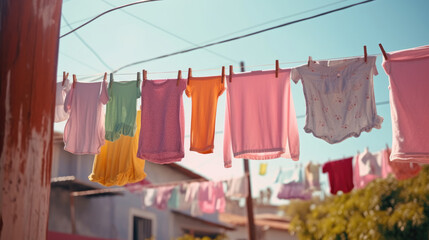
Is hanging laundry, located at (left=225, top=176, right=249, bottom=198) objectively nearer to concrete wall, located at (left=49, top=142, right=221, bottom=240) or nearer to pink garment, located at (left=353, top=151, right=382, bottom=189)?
pink garment, located at (left=353, top=151, right=382, bottom=189)

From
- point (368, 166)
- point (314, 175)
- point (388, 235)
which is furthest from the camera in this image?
point (388, 235)

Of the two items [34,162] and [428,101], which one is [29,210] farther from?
[428,101]

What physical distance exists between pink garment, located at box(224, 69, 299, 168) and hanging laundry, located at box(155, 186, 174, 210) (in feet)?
22.2

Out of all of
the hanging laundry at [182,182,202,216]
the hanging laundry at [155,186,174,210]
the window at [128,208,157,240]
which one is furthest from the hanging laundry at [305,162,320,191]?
the window at [128,208,157,240]

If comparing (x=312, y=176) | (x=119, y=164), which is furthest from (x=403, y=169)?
(x=119, y=164)

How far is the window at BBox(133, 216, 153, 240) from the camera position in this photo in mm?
15031

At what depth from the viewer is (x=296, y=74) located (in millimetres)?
5293

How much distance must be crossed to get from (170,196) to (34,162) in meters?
9.29

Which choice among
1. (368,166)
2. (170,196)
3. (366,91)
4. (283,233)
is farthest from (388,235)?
(283,233)

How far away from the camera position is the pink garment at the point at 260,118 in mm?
5203

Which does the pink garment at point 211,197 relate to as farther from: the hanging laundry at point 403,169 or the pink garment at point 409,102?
the pink garment at point 409,102

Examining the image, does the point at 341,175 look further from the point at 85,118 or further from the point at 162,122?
the point at 85,118

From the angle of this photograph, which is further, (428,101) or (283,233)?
(283,233)

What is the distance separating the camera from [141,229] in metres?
15.1
